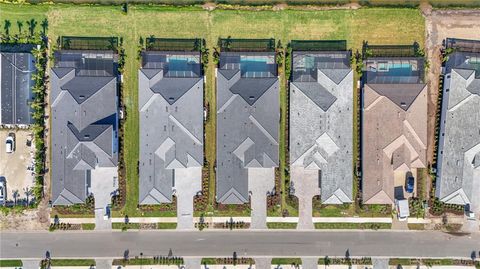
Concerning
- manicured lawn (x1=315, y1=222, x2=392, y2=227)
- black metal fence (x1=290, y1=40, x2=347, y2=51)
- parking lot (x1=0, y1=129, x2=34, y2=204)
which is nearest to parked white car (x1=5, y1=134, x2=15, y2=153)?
parking lot (x1=0, y1=129, x2=34, y2=204)

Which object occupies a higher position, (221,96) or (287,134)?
(221,96)

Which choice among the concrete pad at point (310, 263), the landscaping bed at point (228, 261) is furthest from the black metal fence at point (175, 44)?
the concrete pad at point (310, 263)

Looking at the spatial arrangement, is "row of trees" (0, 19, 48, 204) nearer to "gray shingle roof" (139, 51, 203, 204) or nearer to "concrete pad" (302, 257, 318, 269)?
"gray shingle roof" (139, 51, 203, 204)

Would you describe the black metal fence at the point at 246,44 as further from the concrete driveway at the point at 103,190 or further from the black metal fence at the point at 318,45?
the concrete driveway at the point at 103,190

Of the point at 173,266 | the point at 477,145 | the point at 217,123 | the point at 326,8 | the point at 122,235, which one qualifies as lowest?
the point at 173,266

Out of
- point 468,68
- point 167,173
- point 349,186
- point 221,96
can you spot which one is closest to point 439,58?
point 468,68

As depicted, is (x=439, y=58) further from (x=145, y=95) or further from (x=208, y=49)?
(x=145, y=95)
